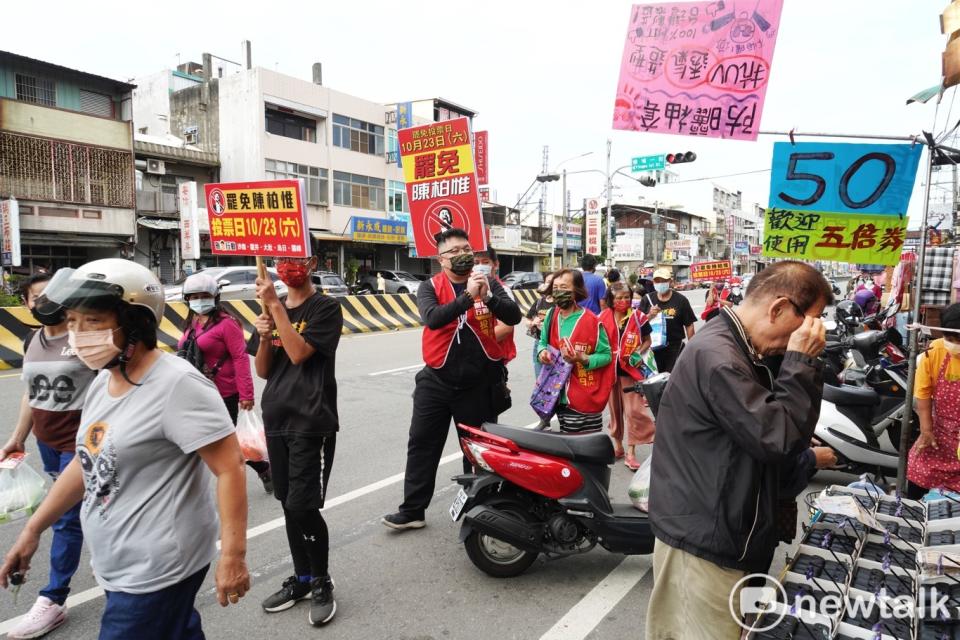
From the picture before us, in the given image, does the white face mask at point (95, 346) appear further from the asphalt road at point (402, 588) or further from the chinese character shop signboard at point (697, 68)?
the chinese character shop signboard at point (697, 68)

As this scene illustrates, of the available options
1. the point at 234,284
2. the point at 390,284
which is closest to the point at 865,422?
the point at 234,284

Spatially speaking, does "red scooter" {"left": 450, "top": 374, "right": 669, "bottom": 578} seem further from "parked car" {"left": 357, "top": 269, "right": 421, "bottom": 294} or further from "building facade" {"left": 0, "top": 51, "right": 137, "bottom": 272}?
"parked car" {"left": 357, "top": 269, "right": 421, "bottom": 294}

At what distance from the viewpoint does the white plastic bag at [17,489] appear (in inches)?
108

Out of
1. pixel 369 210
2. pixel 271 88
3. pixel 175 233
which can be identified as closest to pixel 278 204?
pixel 175 233

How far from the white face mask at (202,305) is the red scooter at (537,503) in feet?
7.02

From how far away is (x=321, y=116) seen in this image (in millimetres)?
29719

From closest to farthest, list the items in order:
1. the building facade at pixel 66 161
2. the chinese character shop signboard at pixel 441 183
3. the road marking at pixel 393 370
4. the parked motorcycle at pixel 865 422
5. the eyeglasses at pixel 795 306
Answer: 1. the eyeglasses at pixel 795 306
2. the chinese character shop signboard at pixel 441 183
3. the parked motorcycle at pixel 865 422
4. the road marking at pixel 393 370
5. the building facade at pixel 66 161

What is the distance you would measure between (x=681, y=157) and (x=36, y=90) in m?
20.8

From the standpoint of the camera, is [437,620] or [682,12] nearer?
[437,620]

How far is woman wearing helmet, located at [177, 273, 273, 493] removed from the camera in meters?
4.29

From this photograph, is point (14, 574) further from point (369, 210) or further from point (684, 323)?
point (369, 210)

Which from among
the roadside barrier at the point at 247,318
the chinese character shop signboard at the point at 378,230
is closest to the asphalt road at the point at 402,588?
the roadside barrier at the point at 247,318

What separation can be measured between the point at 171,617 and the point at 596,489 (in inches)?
83.0

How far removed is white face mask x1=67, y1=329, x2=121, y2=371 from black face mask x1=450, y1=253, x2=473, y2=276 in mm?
2199
